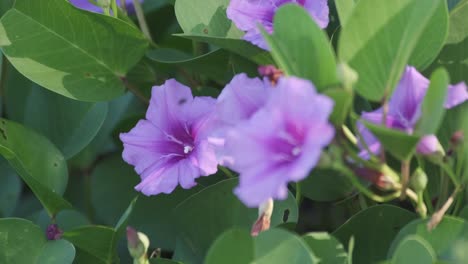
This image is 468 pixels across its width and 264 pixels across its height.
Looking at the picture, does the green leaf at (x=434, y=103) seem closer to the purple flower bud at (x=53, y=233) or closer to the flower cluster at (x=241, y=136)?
the flower cluster at (x=241, y=136)

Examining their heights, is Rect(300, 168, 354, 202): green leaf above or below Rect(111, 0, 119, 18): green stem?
below

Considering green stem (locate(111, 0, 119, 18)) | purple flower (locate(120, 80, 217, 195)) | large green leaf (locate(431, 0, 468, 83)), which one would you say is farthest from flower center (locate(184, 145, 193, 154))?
large green leaf (locate(431, 0, 468, 83))

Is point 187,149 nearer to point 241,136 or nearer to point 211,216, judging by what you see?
point 211,216

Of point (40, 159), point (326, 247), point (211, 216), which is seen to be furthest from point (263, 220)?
point (40, 159)

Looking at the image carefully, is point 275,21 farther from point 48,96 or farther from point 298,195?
point 48,96

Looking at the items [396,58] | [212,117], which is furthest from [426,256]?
[212,117]

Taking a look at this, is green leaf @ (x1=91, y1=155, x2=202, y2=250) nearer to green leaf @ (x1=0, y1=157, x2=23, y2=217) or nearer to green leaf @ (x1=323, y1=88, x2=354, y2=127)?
green leaf @ (x1=0, y1=157, x2=23, y2=217)
